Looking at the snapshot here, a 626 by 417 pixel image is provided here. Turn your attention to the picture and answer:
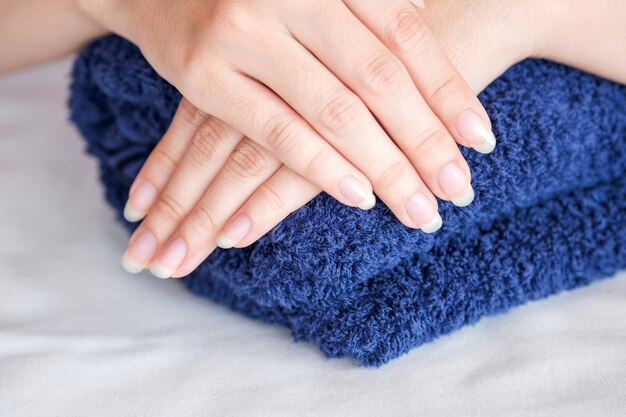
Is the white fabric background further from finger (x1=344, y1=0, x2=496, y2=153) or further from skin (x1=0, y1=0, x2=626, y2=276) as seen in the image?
finger (x1=344, y1=0, x2=496, y2=153)

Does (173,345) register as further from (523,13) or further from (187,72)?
(523,13)

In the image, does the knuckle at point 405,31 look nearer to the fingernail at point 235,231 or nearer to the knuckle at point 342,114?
the knuckle at point 342,114

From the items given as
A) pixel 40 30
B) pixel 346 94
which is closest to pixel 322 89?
pixel 346 94

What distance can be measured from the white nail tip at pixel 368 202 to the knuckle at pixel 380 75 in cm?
11

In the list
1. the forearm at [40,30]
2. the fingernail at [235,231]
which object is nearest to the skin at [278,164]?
the fingernail at [235,231]

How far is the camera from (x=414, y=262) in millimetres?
795

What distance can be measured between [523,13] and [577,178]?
205 millimetres

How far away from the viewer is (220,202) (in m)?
0.80

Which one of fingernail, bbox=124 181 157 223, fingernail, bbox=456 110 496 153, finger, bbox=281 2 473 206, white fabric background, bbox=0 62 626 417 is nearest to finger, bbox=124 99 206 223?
fingernail, bbox=124 181 157 223

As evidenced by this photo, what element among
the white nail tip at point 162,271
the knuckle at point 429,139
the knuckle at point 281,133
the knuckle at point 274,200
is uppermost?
the knuckle at point 429,139

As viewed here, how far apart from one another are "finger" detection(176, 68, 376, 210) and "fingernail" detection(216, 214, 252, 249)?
Result: 74mm

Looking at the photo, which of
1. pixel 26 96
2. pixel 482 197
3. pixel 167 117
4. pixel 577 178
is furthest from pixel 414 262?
pixel 26 96

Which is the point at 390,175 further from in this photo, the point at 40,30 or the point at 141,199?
the point at 40,30

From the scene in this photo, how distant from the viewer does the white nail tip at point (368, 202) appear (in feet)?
2.39
